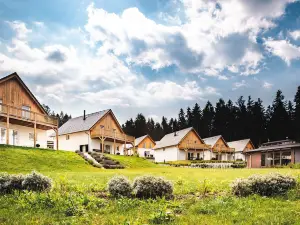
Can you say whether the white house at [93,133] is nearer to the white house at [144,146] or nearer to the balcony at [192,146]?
the balcony at [192,146]

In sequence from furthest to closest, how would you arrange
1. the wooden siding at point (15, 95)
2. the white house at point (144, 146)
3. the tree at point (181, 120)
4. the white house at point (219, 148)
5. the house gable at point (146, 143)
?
the tree at point (181, 120) < the house gable at point (146, 143) < the white house at point (144, 146) < the white house at point (219, 148) < the wooden siding at point (15, 95)

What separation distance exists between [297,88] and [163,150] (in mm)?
35037

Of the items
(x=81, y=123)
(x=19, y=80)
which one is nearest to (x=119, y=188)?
(x=19, y=80)

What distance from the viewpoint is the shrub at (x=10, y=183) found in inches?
370

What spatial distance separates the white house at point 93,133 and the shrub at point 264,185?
35168 mm

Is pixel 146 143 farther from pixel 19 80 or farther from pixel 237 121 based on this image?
pixel 19 80

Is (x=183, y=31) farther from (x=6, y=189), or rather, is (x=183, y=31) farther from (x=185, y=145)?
(x=185, y=145)

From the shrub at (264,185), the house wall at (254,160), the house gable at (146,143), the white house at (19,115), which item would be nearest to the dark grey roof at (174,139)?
the house gable at (146,143)

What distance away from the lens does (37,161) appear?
86.6 ft

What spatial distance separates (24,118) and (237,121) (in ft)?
243

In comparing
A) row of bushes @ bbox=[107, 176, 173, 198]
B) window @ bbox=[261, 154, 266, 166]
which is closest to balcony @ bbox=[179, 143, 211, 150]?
window @ bbox=[261, 154, 266, 166]

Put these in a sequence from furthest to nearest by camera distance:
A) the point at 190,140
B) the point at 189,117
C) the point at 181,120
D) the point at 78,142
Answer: the point at 181,120 → the point at 189,117 → the point at 190,140 → the point at 78,142

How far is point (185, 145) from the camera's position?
65.1 meters

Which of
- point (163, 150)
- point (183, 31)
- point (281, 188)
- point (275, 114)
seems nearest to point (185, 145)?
point (163, 150)
